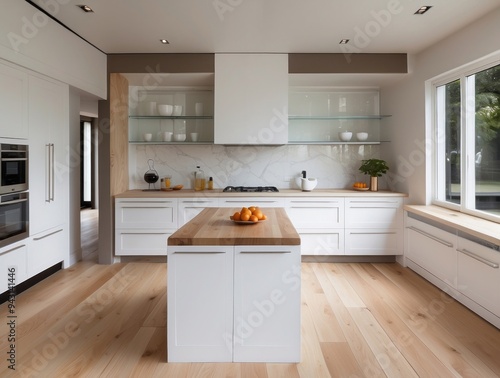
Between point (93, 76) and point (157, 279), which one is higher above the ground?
point (93, 76)

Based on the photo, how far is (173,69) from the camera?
13.4 ft

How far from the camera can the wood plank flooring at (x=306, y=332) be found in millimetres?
2006

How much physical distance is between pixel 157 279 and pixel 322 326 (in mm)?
1850

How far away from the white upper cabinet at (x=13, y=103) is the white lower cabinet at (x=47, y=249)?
0.98 meters

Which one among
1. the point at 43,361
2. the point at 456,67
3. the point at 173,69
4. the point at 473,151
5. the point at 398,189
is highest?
the point at 173,69

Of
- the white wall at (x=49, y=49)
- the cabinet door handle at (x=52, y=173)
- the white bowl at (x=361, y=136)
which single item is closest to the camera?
the white wall at (x=49, y=49)

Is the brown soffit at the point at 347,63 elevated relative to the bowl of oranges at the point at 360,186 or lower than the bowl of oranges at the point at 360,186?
elevated

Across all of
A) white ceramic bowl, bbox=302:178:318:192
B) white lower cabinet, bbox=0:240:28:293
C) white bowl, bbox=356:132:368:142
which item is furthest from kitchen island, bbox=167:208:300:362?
white bowl, bbox=356:132:368:142

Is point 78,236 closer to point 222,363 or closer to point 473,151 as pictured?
point 222,363

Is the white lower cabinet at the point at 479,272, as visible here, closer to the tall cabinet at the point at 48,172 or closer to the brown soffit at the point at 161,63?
the brown soffit at the point at 161,63

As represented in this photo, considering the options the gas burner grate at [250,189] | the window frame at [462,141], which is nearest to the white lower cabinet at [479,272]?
the window frame at [462,141]

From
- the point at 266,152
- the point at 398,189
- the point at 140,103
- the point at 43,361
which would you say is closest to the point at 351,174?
the point at 398,189

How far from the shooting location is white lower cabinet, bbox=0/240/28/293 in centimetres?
278

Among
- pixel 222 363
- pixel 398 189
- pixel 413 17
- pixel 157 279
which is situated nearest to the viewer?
pixel 222 363
